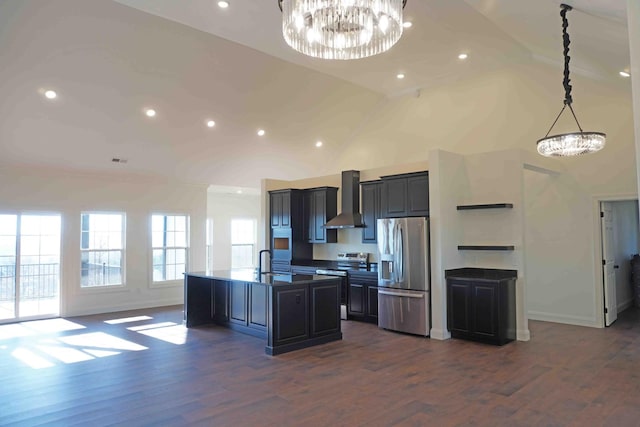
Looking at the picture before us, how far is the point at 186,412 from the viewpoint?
3.59m

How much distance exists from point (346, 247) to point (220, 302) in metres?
2.60

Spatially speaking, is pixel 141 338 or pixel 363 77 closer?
pixel 141 338

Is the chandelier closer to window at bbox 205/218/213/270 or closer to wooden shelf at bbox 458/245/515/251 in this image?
wooden shelf at bbox 458/245/515/251

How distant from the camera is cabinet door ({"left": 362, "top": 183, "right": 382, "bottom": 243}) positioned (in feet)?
24.1

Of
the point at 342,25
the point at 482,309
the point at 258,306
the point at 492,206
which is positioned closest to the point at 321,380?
the point at 258,306

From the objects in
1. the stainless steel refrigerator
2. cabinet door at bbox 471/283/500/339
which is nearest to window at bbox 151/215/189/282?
the stainless steel refrigerator

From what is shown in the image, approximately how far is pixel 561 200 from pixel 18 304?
30.8 feet

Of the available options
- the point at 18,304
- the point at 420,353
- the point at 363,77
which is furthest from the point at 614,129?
the point at 18,304

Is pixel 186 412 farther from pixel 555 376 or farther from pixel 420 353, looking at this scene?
pixel 555 376

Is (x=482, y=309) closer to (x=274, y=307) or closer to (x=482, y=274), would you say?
(x=482, y=274)

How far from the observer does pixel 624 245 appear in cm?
828

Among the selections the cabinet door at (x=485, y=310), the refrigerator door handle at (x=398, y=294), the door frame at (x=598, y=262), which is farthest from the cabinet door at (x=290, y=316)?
the door frame at (x=598, y=262)

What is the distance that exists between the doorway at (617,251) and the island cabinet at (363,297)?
3.53 m

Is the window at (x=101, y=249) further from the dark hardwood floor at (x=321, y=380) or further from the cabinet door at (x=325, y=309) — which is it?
the cabinet door at (x=325, y=309)
